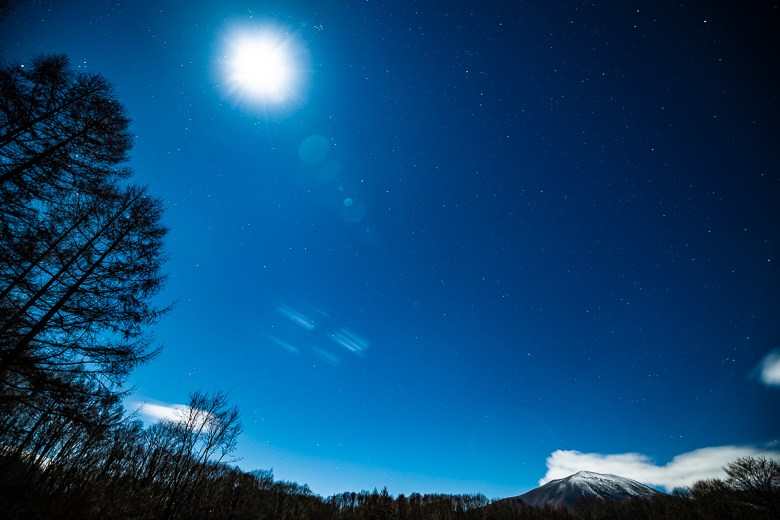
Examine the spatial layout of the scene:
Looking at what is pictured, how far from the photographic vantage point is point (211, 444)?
28469mm

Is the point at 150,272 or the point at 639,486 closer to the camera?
the point at 150,272

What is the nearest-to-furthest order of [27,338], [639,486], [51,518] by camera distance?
[27,338]
[51,518]
[639,486]

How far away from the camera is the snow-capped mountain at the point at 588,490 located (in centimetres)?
16050

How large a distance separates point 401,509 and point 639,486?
22120 centimetres

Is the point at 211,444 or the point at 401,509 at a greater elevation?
the point at 211,444

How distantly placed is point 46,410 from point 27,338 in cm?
231

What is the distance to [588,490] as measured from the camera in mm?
167375

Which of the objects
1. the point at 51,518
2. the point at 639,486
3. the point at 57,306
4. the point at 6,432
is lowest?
the point at 51,518

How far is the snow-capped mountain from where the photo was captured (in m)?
160

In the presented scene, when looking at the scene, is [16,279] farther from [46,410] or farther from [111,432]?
[111,432]

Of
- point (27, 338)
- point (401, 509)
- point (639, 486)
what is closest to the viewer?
point (27, 338)

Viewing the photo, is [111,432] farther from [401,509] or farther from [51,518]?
[401,509]

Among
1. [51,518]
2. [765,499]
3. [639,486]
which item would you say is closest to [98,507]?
[51,518]

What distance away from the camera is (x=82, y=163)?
8.30 m
